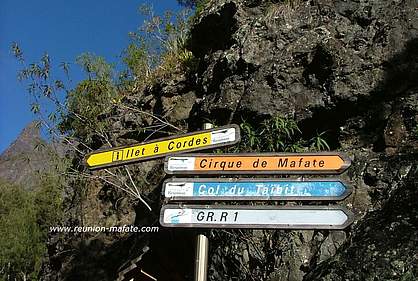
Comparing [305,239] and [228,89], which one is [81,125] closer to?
[228,89]

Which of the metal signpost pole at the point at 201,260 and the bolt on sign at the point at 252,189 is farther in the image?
the metal signpost pole at the point at 201,260

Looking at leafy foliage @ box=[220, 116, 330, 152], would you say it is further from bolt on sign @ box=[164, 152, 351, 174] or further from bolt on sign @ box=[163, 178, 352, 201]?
bolt on sign @ box=[163, 178, 352, 201]

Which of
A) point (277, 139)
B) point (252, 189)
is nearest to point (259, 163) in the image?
point (252, 189)

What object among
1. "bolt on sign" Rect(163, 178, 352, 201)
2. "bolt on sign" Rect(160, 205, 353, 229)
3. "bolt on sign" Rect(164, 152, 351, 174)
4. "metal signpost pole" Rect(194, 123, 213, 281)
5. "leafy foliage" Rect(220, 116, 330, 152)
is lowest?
"metal signpost pole" Rect(194, 123, 213, 281)

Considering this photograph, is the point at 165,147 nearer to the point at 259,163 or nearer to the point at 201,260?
the point at 259,163

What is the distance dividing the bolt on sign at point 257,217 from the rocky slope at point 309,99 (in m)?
0.41

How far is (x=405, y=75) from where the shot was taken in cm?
810

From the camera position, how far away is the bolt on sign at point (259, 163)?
14.8ft

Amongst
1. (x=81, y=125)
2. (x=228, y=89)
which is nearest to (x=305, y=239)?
(x=228, y=89)

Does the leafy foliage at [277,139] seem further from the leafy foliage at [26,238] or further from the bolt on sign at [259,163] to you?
the leafy foliage at [26,238]

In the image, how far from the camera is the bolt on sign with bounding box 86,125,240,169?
15.9 feet

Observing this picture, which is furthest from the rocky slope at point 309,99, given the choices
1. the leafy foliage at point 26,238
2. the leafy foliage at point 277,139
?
the leafy foliage at point 26,238

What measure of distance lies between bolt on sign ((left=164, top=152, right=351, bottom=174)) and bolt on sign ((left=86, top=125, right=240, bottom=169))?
12 cm

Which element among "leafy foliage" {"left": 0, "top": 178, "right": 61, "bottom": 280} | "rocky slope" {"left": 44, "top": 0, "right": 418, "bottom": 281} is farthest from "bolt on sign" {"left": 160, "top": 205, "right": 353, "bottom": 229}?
"leafy foliage" {"left": 0, "top": 178, "right": 61, "bottom": 280}
